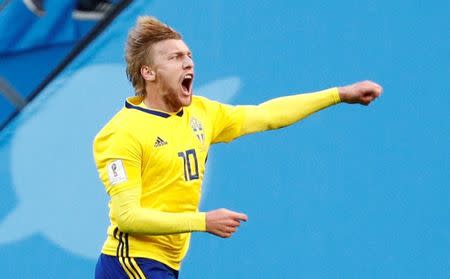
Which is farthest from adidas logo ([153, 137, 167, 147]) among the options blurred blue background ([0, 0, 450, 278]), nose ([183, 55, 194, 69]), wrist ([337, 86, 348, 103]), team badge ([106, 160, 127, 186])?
blurred blue background ([0, 0, 450, 278])

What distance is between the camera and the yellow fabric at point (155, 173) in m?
3.42

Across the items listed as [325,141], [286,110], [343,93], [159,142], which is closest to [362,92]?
[343,93]

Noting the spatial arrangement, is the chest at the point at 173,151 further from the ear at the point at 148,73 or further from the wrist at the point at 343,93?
the wrist at the point at 343,93

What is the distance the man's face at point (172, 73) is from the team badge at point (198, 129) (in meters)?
0.06

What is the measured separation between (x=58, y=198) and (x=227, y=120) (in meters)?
1.20

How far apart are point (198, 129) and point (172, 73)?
0.18 m

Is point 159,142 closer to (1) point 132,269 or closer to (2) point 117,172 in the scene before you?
(2) point 117,172

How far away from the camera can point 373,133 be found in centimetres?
465

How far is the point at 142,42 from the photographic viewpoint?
3.59 meters

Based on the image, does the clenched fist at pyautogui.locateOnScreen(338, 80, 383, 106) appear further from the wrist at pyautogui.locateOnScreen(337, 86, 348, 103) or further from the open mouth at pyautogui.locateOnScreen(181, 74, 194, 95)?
the open mouth at pyautogui.locateOnScreen(181, 74, 194, 95)

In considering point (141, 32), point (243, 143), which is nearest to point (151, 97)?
point (141, 32)

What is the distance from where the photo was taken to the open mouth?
3.55m

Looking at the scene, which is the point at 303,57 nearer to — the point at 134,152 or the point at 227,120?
the point at 227,120

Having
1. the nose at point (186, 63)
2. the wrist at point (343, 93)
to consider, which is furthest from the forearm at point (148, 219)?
the wrist at point (343, 93)
